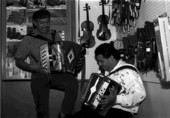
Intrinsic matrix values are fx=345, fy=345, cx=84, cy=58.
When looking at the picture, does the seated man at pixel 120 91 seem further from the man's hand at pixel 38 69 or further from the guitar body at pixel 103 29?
the guitar body at pixel 103 29

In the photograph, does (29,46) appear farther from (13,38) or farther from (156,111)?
(156,111)

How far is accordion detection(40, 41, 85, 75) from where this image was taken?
419 centimetres

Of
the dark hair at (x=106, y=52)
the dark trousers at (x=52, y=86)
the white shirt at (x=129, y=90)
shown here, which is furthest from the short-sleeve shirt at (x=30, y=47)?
the white shirt at (x=129, y=90)

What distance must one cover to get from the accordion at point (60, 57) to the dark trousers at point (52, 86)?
10cm

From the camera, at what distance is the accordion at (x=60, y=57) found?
419 centimetres

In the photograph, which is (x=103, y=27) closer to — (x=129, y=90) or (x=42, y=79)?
(x=42, y=79)

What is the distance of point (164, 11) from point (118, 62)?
0.69 m

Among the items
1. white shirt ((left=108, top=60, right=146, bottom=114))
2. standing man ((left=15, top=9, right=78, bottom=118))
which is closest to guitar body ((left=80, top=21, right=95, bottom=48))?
standing man ((left=15, top=9, right=78, bottom=118))

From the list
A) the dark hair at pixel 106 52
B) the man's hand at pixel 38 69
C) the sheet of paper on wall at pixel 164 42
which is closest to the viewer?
the sheet of paper on wall at pixel 164 42

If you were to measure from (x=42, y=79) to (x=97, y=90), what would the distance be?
100 cm

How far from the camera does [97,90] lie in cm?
344

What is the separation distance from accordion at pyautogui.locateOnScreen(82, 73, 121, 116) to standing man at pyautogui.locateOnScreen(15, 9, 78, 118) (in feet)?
2.06

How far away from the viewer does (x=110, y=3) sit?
18.7 feet

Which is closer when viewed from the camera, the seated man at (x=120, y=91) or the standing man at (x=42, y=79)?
the seated man at (x=120, y=91)
